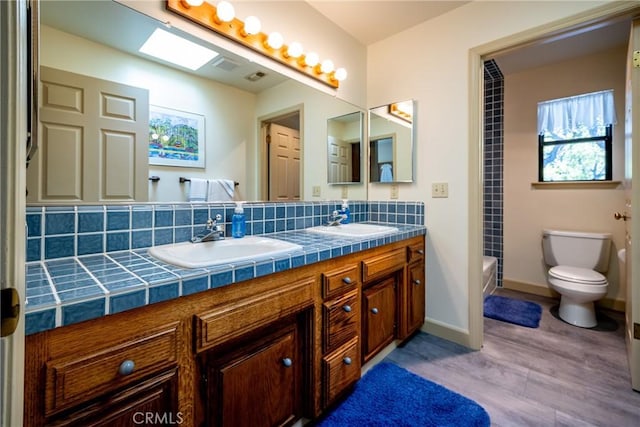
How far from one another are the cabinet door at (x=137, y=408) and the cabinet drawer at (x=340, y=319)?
0.60 metres

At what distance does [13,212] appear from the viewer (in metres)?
0.38

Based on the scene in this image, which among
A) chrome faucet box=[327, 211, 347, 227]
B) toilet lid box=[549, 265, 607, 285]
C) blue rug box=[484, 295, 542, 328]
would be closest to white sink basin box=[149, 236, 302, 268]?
chrome faucet box=[327, 211, 347, 227]

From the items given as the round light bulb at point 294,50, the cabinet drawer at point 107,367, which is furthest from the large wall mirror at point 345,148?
the cabinet drawer at point 107,367

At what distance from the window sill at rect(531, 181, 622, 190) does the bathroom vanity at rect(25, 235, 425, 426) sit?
2.31 meters

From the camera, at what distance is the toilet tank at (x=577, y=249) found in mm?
2447

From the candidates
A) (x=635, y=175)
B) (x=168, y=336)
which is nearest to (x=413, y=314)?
(x=635, y=175)

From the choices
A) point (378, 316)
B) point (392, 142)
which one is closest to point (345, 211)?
point (392, 142)

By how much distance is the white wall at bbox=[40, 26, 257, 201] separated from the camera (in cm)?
102

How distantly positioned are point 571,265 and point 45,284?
3.53 meters

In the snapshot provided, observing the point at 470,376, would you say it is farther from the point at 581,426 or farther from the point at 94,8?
the point at 94,8

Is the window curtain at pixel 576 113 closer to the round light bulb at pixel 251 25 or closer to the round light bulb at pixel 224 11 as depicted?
the round light bulb at pixel 251 25

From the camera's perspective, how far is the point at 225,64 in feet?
4.78

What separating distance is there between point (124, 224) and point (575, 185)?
141 inches

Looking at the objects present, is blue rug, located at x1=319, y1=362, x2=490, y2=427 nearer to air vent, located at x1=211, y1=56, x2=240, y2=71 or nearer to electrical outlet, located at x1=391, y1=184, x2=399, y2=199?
electrical outlet, located at x1=391, y1=184, x2=399, y2=199
